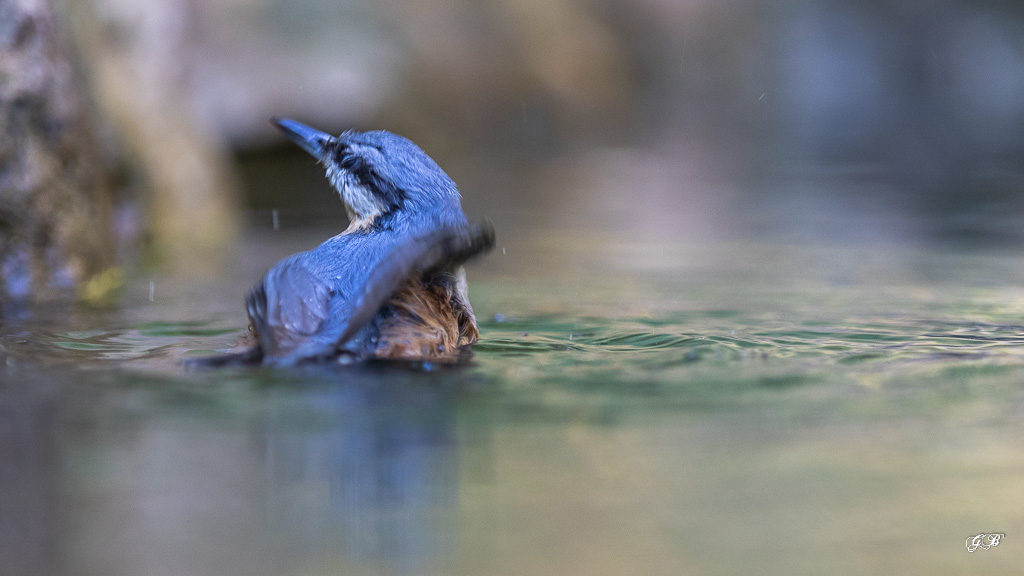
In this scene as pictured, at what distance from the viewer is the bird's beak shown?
16.0 ft

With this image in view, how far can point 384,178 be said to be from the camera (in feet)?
14.4

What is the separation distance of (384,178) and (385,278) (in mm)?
820

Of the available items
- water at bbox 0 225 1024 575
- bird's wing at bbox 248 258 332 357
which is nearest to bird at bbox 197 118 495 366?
bird's wing at bbox 248 258 332 357

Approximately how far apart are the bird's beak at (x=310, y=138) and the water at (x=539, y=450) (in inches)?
38.3

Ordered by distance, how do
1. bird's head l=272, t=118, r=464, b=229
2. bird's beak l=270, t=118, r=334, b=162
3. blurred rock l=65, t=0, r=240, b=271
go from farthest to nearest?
blurred rock l=65, t=0, r=240, b=271 → bird's beak l=270, t=118, r=334, b=162 → bird's head l=272, t=118, r=464, b=229

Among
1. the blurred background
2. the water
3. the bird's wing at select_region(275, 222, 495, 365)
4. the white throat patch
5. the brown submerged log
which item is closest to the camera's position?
the water

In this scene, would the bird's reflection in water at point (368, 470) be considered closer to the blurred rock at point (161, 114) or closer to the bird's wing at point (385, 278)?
the bird's wing at point (385, 278)

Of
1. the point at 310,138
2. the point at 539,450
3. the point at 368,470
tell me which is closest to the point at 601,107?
the point at 310,138

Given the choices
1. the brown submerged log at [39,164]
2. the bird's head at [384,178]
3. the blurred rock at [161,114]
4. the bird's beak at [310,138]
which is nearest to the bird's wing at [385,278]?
the bird's head at [384,178]

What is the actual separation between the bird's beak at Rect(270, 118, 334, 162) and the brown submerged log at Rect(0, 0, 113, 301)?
74.7 inches

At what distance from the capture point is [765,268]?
23.3 feet

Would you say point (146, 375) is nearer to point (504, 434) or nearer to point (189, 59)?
point (504, 434)

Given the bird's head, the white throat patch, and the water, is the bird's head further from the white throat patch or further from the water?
the water

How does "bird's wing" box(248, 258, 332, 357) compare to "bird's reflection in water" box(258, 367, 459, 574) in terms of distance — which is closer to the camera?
"bird's reflection in water" box(258, 367, 459, 574)
